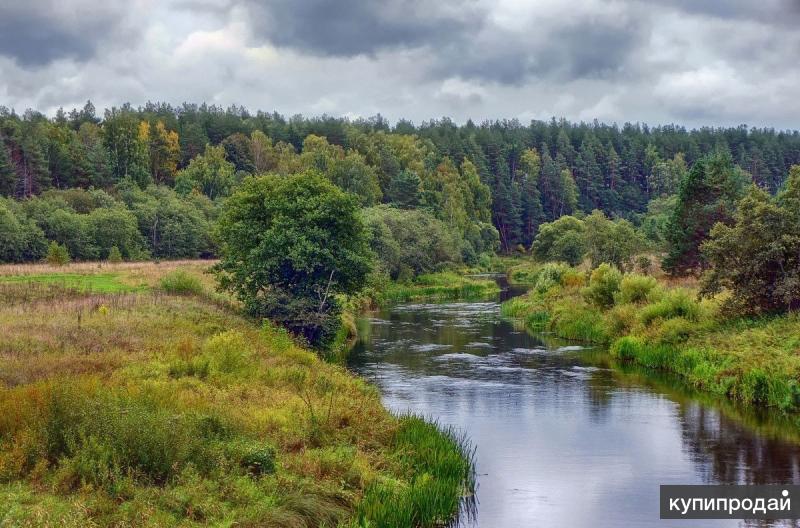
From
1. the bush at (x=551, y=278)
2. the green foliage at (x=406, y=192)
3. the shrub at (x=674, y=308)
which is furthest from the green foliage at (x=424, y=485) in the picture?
the green foliage at (x=406, y=192)

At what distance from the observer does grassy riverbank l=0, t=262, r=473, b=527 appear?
15.2m

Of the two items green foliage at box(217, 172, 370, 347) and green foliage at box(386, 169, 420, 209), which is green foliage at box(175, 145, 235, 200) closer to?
green foliage at box(386, 169, 420, 209)

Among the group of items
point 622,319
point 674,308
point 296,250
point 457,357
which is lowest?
point 457,357

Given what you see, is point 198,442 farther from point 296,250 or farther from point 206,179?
point 206,179

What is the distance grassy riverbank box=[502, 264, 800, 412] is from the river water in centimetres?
157

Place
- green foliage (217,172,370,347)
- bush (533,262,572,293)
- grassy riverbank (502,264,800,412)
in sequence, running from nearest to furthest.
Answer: grassy riverbank (502,264,800,412), green foliage (217,172,370,347), bush (533,262,572,293)

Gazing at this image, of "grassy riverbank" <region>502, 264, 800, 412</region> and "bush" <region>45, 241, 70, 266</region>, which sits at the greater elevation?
"bush" <region>45, 241, 70, 266</region>

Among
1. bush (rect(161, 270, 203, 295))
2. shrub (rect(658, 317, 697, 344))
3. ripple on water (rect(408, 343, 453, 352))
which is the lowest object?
ripple on water (rect(408, 343, 453, 352))

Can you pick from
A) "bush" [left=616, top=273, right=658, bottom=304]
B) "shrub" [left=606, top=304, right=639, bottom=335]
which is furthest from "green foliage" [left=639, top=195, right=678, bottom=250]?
"shrub" [left=606, top=304, right=639, bottom=335]

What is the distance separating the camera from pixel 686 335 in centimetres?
3912

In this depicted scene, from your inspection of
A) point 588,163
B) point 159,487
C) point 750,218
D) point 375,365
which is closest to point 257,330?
point 375,365

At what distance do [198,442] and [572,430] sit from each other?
48.7 feet

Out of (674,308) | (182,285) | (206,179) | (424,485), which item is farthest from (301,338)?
(206,179)

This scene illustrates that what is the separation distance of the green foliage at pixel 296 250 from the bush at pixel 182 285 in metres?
5.40
